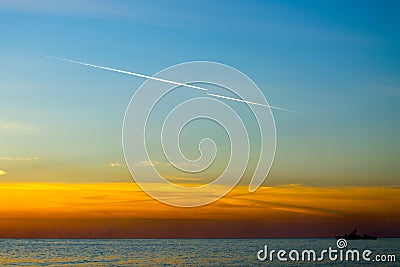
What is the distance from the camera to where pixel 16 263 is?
83062 millimetres

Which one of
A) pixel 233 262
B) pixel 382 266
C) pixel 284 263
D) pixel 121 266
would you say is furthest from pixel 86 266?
pixel 382 266

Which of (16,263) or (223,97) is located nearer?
(223,97)

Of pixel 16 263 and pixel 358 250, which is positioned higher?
pixel 358 250

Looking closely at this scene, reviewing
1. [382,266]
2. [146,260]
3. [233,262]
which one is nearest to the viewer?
[382,266]

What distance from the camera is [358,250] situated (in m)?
116

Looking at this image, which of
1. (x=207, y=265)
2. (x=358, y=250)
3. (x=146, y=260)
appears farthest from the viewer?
(x=358, y=250)

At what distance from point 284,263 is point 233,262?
618cm

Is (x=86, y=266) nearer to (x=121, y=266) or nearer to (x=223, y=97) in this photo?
(x=121, y=266)

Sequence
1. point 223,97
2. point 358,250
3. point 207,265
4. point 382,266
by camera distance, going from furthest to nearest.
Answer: point 358,250, point 207,265, point 382,266, point 223,97

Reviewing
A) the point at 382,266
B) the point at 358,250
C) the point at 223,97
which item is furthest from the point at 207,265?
the point at 358,250

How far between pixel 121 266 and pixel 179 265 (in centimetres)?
670

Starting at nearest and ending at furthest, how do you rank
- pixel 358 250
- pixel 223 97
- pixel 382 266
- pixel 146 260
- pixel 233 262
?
pixel 223 97 → pixel 382 266 → pixel 233 262 → pixel 146 260 → pixel 358 250

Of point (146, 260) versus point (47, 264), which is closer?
point (47, 264)

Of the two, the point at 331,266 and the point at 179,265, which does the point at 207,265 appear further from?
the point at 331,266
